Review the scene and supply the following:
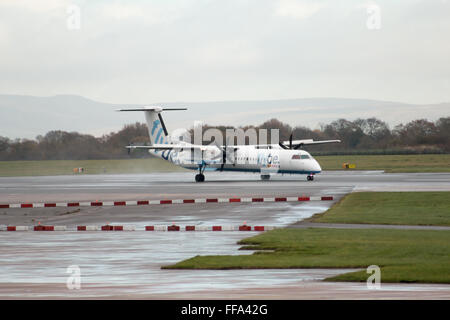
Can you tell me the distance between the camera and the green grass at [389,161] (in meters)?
89.4

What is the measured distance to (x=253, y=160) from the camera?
6384 cm

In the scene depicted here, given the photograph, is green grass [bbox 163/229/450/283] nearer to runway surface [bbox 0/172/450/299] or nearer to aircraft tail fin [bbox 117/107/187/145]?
runway surface [bbox 0/172/450/299]

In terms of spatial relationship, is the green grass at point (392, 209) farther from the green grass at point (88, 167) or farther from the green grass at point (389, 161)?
the green grass at point (88, 167)

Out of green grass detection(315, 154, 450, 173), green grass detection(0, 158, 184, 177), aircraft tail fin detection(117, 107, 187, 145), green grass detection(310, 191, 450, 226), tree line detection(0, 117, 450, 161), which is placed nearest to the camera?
green grass detection(310, 191, 450, 226)

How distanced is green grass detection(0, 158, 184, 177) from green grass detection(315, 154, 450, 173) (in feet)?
66.9

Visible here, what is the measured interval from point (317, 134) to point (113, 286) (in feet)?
358

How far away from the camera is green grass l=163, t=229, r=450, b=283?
A: 15.1 meters

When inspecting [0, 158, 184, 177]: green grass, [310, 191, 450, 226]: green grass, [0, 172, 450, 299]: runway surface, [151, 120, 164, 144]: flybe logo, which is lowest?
[0, 172, 450, 299]: runway surface

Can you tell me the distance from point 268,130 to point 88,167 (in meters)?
26.5

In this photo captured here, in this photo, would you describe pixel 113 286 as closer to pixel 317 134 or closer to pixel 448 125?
pixel 448 125

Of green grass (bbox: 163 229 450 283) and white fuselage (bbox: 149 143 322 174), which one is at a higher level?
white fuselage (bbox: 149 143 322 174)

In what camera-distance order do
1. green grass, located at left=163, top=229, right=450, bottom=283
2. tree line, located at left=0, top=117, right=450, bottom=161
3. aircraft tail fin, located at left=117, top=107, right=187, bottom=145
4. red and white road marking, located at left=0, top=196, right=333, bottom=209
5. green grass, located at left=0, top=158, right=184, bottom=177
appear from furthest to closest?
tree line, located at left=0, top=117, right=450, bottom=161 → green grass, located at left=0, top=158, right=184, bottom=177 → aircraft tail fin, located at left=117, top=107, right=187, bottom=145 → red and white road marking, located at left=0, top=196, right=333, bottom=209 → green grass, located at left=163, top=229, right=450, bottom=283

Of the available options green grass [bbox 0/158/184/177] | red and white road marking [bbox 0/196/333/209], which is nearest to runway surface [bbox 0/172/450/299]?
red and white road marking [bbox 0/196/333/209]

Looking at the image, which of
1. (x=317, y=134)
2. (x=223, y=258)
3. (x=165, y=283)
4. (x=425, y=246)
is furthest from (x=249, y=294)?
(x=317, y=134)
